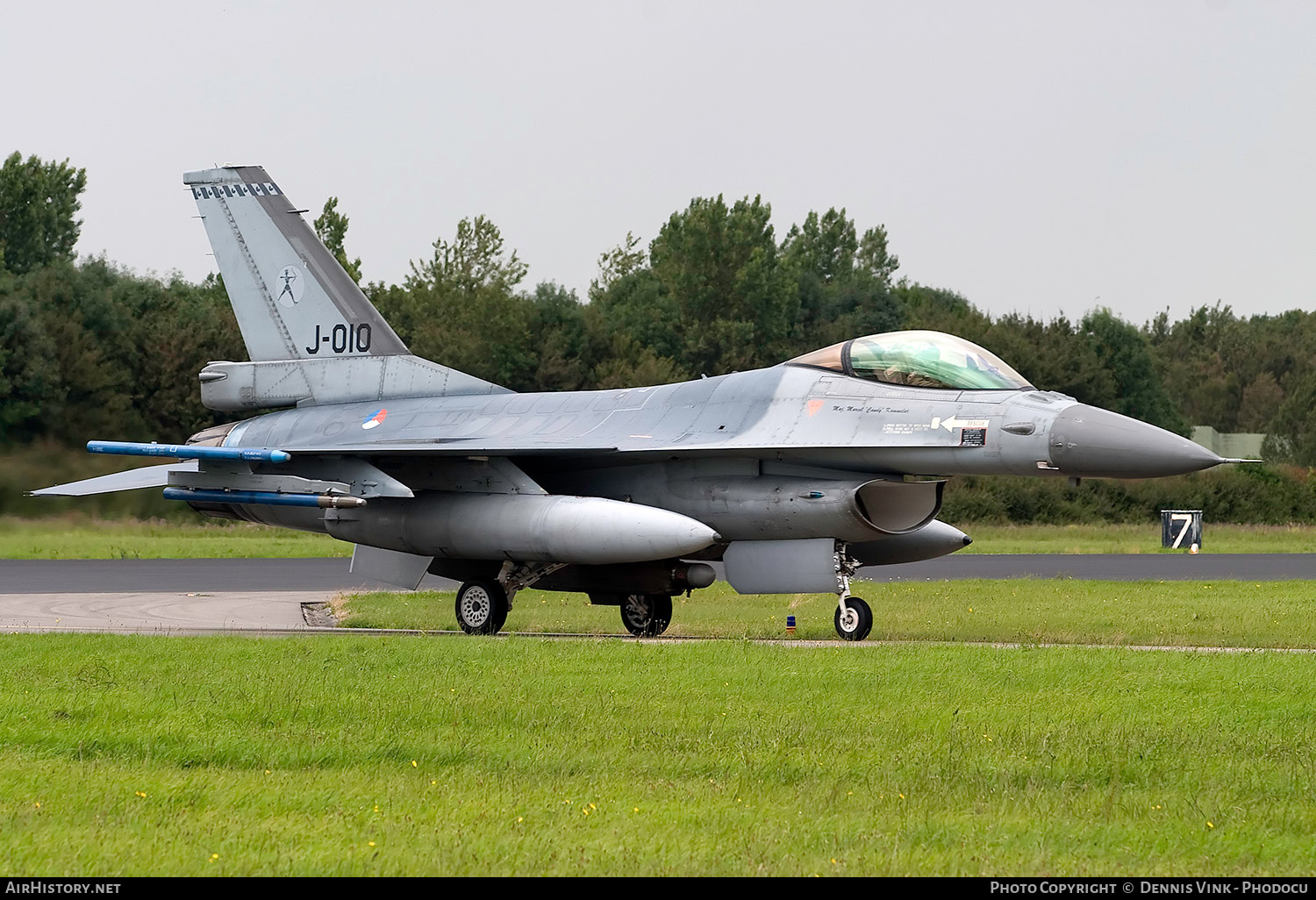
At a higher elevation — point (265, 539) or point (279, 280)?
point (279, 280)

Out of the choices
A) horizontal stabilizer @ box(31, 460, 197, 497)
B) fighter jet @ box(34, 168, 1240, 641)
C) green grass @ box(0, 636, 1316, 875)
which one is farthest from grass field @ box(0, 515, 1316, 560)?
green grass @ box(0, 636, 1316, 875)

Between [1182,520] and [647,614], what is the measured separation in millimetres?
20787

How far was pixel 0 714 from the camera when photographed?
818 centimetres

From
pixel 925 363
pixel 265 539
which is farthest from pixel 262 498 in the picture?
pixel 265 539

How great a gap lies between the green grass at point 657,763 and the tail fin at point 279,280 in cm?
648

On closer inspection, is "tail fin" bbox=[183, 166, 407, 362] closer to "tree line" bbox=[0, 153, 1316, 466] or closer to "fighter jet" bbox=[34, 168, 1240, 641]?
"fighter jet" bbox=[34, 168, 1240, 641]

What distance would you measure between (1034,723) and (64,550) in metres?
25.1

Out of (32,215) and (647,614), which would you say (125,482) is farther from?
(32,215)

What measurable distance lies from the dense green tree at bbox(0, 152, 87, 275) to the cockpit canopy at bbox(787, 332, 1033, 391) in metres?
40.3

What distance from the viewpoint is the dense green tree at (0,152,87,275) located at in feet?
161

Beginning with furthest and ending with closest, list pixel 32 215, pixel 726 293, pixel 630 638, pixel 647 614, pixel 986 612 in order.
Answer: pixel 726 293 → pixel 32 215 → pixel 986 612 → pixel 647 614 → pixel 630 638

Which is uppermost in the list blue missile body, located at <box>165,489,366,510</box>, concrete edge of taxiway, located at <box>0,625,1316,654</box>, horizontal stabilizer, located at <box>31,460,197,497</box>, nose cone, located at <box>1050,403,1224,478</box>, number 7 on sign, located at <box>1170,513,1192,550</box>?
nose cone, located at <box>1050,403,1224,478</box>

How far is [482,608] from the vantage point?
15312 mm
